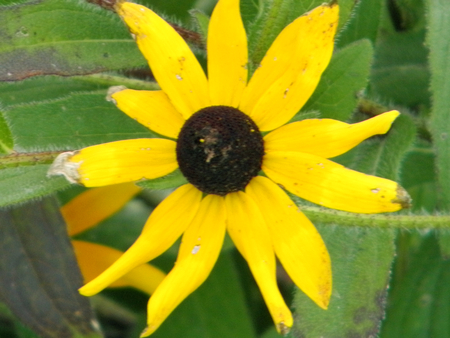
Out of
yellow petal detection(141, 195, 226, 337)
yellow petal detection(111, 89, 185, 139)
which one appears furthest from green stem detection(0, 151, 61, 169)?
yellow petal detection(141, 195, 226, 337)

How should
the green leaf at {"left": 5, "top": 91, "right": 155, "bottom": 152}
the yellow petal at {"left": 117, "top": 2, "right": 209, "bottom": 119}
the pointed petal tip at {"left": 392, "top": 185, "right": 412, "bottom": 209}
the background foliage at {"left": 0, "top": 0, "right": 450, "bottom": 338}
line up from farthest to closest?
the green leaf at {"left": 5, "top": 91, "right": 155, "bottom": 152}, the background foliage at {"left": 0, "top": 0, "right": 450, "bottom": 338}, the yellow petal at {"left": 117, "top": 2, "right": 209, "bottom": 119}, the pointed petal tip at {"left": 392, "top": 185, "right": 412, "bottom": 209}

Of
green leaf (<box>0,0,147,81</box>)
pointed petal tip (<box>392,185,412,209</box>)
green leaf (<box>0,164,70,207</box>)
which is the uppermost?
green leaf (<box>0,0,147,81</box>)

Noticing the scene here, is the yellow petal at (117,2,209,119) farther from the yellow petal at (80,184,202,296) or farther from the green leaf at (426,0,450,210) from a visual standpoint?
the green leaf at (426,0,450,210)

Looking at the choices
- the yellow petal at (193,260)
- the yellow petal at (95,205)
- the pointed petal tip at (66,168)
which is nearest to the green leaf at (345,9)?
the yellow petal at (193,260)

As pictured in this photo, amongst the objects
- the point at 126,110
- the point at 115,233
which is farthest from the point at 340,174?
the point at 115,233

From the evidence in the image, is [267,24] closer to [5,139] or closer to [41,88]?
[5,139]

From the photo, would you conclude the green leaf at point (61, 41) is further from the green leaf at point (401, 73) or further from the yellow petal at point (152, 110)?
the green leaf at point (401, 73)

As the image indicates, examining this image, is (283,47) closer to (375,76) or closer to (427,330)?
(375,76)

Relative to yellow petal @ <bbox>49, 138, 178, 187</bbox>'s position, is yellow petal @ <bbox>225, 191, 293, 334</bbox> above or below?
below
